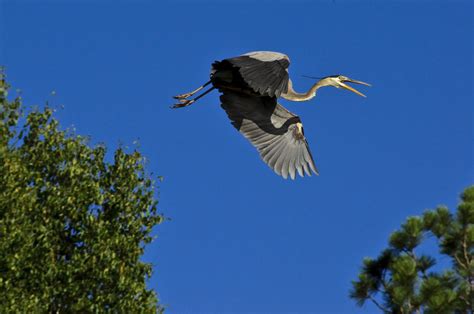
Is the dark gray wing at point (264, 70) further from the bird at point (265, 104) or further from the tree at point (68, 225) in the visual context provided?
the tree at point (68, 225)

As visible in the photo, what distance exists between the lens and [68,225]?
21.4 meters

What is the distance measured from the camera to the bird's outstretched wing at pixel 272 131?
17.3 m

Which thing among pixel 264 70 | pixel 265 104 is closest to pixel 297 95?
pixel 265 104

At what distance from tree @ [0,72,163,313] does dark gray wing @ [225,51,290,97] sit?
5.04 meters

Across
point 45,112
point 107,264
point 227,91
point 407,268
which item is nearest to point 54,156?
point 45,112

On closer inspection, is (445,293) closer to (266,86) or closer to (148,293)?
(148,293)

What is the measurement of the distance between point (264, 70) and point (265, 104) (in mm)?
1213

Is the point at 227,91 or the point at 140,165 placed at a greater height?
the point at 140,165

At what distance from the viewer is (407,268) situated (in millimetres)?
25828

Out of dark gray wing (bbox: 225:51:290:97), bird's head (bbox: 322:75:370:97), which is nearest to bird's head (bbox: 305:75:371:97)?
bird's head (bbox: 322:75:370:97)

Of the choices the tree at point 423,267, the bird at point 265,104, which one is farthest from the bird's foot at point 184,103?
the tree at point 423,267

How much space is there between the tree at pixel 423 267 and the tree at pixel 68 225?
621cm

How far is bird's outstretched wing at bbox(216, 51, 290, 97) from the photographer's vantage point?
54.2 feet

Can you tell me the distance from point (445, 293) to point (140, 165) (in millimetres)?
6645
